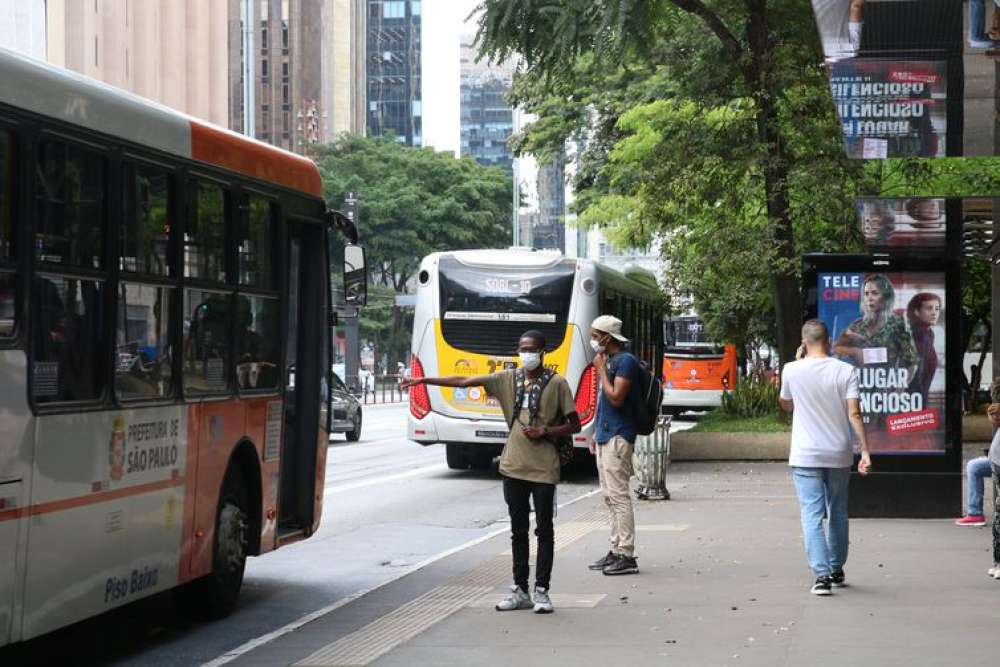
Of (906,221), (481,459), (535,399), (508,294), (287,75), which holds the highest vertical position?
(287,75)

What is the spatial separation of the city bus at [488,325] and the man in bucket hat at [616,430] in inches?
411

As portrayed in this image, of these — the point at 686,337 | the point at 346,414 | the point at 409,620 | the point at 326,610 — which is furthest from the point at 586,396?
the point at 686,337

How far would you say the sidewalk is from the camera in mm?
8734

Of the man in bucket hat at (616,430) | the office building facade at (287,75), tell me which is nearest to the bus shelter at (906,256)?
the man in bucket hat at (616,430)

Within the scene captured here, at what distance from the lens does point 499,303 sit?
23.6m

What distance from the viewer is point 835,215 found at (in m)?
24.5

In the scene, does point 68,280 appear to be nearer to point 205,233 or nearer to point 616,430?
point 205,233

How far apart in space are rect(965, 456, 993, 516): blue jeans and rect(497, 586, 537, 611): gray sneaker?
607 cm

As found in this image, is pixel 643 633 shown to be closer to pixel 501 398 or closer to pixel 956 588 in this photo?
pixel 501 398

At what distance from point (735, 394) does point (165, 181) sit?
76.5ft

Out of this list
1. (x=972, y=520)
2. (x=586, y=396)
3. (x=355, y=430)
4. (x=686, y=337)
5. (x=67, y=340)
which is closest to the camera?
(x=67, y=340)

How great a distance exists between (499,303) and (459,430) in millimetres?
1889

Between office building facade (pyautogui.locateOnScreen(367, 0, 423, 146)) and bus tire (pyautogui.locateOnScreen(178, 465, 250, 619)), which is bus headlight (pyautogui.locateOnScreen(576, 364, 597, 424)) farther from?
office building facade (pyautogui.locateOnScreen(367, 0, 423, 146))

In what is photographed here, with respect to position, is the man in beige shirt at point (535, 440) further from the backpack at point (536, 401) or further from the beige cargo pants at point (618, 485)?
the beige cargo pants at point (618, 485)
